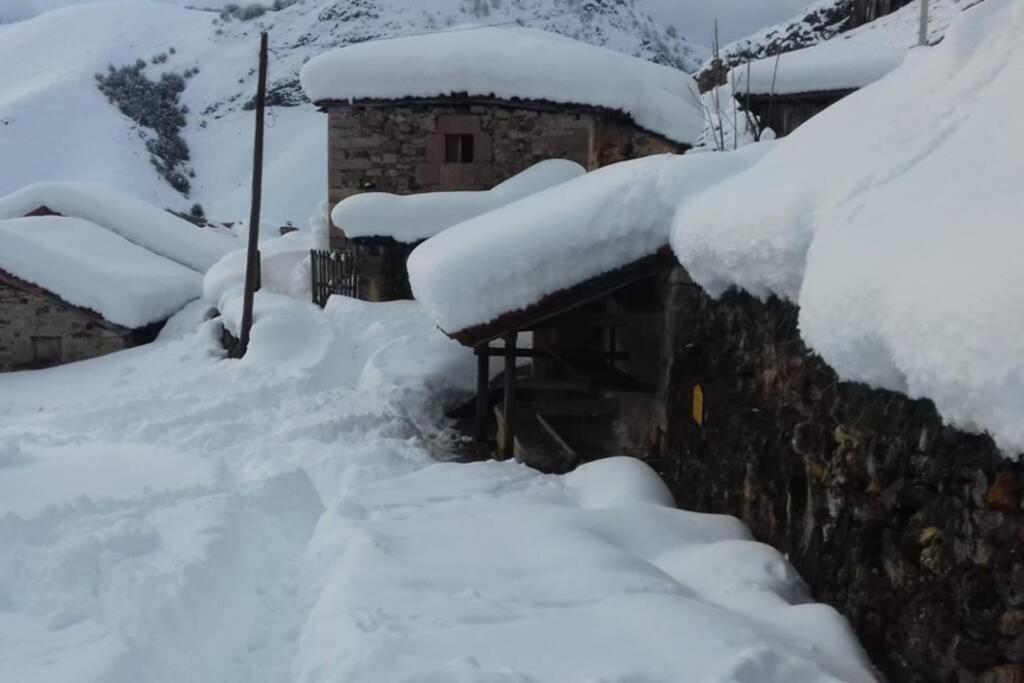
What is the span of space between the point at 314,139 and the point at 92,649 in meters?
53.2

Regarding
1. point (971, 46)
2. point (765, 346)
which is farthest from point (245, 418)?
point (971, 46)

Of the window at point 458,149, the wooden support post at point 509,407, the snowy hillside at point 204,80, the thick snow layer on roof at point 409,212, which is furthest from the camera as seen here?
the snowy hillside at point 204,80

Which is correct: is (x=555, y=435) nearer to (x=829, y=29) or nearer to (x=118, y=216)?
(x=829, y=29)

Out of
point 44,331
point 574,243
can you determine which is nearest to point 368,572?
point 574,243

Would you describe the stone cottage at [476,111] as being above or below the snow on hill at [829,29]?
below

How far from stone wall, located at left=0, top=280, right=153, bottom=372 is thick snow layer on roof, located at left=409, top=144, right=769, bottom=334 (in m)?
12.6

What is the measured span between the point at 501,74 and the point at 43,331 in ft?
33.9

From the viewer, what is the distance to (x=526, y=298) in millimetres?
6910

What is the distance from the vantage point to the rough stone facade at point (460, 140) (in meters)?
14.9

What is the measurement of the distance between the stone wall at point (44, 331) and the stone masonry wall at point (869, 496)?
14504 mm

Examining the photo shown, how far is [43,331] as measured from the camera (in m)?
17.2

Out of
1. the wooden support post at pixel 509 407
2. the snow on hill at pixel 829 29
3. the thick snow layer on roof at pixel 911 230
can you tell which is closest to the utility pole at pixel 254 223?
the wooden support post at pixel 509 407

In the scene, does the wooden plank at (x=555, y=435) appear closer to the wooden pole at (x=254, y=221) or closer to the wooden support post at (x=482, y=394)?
the wooden support post at (x=482, y=394)

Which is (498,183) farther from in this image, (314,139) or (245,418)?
(314,139)
